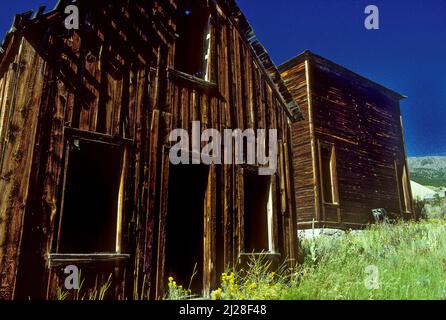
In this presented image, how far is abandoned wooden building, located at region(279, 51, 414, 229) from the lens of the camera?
15.5 metres

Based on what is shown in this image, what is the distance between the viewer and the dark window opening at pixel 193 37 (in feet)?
26.5

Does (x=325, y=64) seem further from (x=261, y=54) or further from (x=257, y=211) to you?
(x=257, y=211)

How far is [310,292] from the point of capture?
5.11 meters

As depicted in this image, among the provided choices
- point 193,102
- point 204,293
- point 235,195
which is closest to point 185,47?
point 193,102

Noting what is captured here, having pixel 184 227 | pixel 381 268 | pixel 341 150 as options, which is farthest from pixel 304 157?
pixel 184 227

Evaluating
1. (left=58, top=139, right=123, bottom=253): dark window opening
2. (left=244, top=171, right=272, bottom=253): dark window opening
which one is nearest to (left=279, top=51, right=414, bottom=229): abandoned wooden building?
(left=244, top=171, right=272, bottom=253): dark window opening

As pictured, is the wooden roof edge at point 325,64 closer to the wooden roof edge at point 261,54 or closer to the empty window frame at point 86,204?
the wooden roof edge at point 261,54

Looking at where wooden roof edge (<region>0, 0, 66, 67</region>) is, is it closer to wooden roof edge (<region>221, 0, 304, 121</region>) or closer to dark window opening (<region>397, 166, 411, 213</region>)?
wooden roof edge (<region>221, 0, 304, 121</region>)

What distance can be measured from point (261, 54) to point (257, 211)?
394cm

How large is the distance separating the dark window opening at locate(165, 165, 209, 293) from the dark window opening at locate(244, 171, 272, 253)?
121 cm

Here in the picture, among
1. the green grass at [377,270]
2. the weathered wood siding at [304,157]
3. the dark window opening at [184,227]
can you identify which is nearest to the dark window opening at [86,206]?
the dark window opening at [184,227]

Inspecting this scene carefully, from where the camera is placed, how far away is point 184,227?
344 inches

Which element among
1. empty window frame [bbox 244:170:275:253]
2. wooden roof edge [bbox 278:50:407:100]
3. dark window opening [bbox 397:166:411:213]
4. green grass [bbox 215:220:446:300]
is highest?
wooden roof edge [bbox 278:50:407:100]

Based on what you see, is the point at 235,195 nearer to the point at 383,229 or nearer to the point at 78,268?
the point at 78,268
